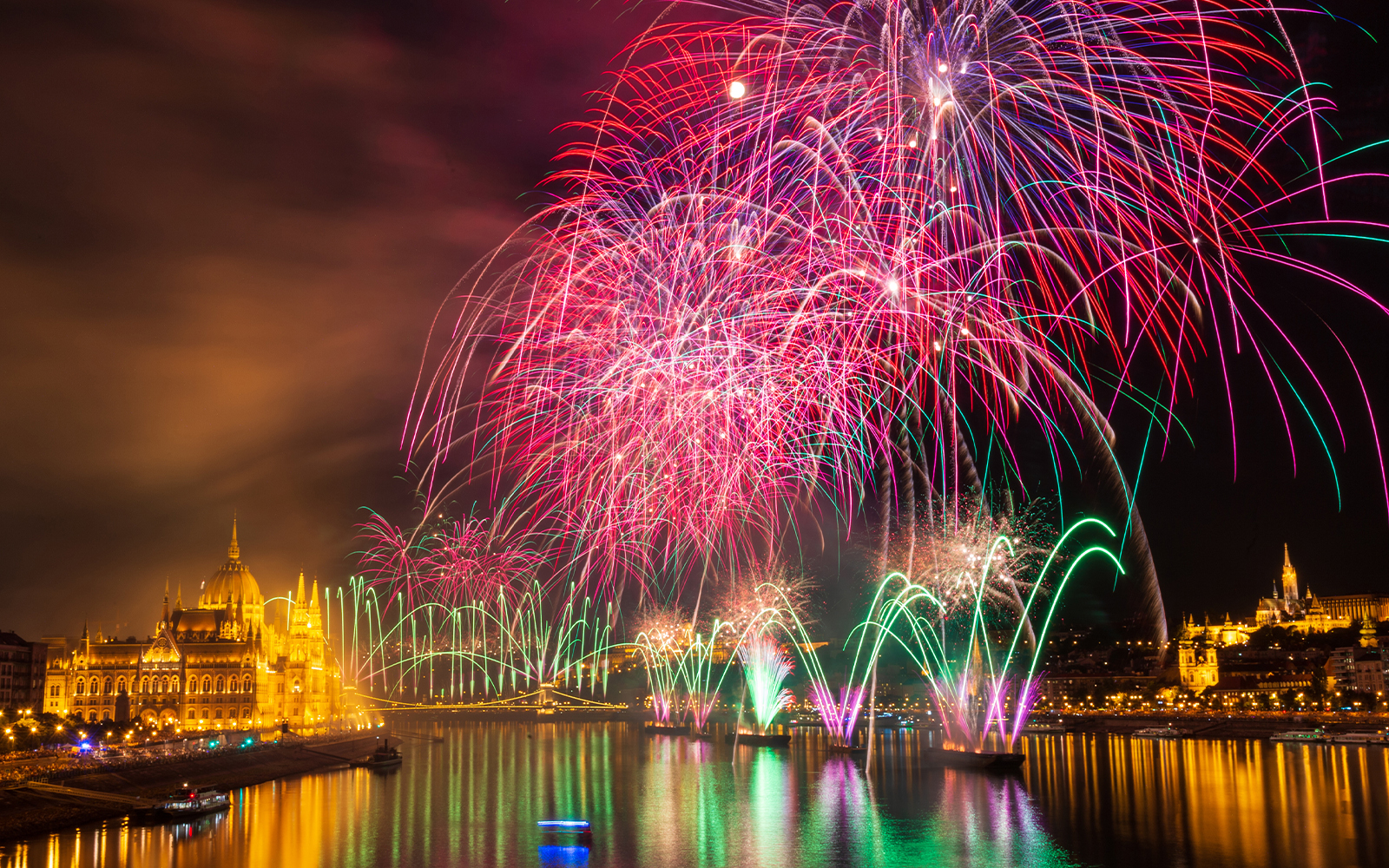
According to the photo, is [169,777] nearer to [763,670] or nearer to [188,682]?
[763,670]

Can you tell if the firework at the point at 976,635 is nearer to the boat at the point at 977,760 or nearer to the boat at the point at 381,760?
the boat at the point at 977,760

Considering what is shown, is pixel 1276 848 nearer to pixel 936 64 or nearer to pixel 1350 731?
pixel 936 64

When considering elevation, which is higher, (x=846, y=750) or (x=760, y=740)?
(x=846, y=750)

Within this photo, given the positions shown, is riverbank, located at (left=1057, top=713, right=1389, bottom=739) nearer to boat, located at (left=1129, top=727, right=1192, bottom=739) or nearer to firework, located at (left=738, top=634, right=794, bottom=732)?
boat, located at (left=1129, top=727, right=1192, bottom=739)

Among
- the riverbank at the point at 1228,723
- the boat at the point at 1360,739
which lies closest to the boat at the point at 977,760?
the boat at the point at 1360,739

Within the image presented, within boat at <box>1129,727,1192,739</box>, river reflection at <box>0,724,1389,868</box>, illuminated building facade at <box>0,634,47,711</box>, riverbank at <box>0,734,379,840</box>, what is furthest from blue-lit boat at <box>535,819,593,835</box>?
illuminated building facade at <box>0,634,47,711</box>

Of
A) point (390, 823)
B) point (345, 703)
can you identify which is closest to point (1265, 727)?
point (390, 823)

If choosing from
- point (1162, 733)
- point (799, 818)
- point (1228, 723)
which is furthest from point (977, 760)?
point (1228, 723)
